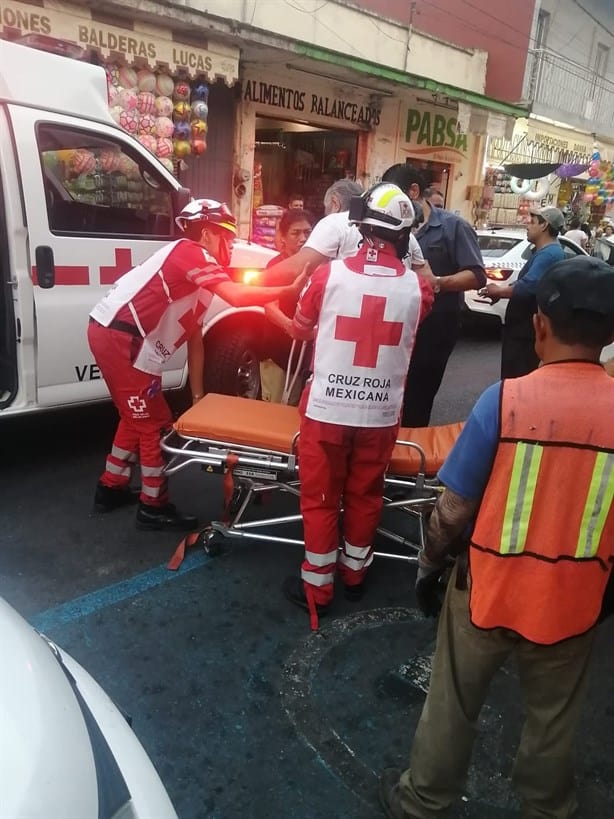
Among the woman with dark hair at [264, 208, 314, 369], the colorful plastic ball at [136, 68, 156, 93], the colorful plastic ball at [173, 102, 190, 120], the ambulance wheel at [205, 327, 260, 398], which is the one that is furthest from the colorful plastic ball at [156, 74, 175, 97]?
the ambulance wheel at [205, 327, 260, 398]

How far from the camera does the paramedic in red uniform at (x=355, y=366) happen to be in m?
2.84

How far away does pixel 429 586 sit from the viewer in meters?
2.03

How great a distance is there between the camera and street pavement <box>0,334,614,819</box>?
2.28 meters

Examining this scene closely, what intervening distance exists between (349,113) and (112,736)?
12.5 metres

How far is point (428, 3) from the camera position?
46.6 ft

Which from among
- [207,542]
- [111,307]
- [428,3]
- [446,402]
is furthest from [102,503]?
[428,3]

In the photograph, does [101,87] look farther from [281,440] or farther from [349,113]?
[349,113]

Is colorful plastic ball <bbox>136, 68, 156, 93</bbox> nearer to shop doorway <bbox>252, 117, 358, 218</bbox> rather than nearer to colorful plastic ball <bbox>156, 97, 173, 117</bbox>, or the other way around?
colorful plastic ball <bbox>156, 97, 173, 117</bbox>

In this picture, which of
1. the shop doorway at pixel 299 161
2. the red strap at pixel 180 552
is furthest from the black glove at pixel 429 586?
the shop doorway at pixel 299 161

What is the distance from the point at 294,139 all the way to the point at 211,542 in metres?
10.5

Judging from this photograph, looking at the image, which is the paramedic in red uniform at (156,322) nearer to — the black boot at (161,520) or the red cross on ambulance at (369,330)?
the black boot at (161,520)

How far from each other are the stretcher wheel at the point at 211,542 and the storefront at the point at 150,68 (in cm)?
583

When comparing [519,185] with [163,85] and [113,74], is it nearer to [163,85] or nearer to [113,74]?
[163,85]

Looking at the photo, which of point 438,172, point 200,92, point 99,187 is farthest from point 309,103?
point 99,187
